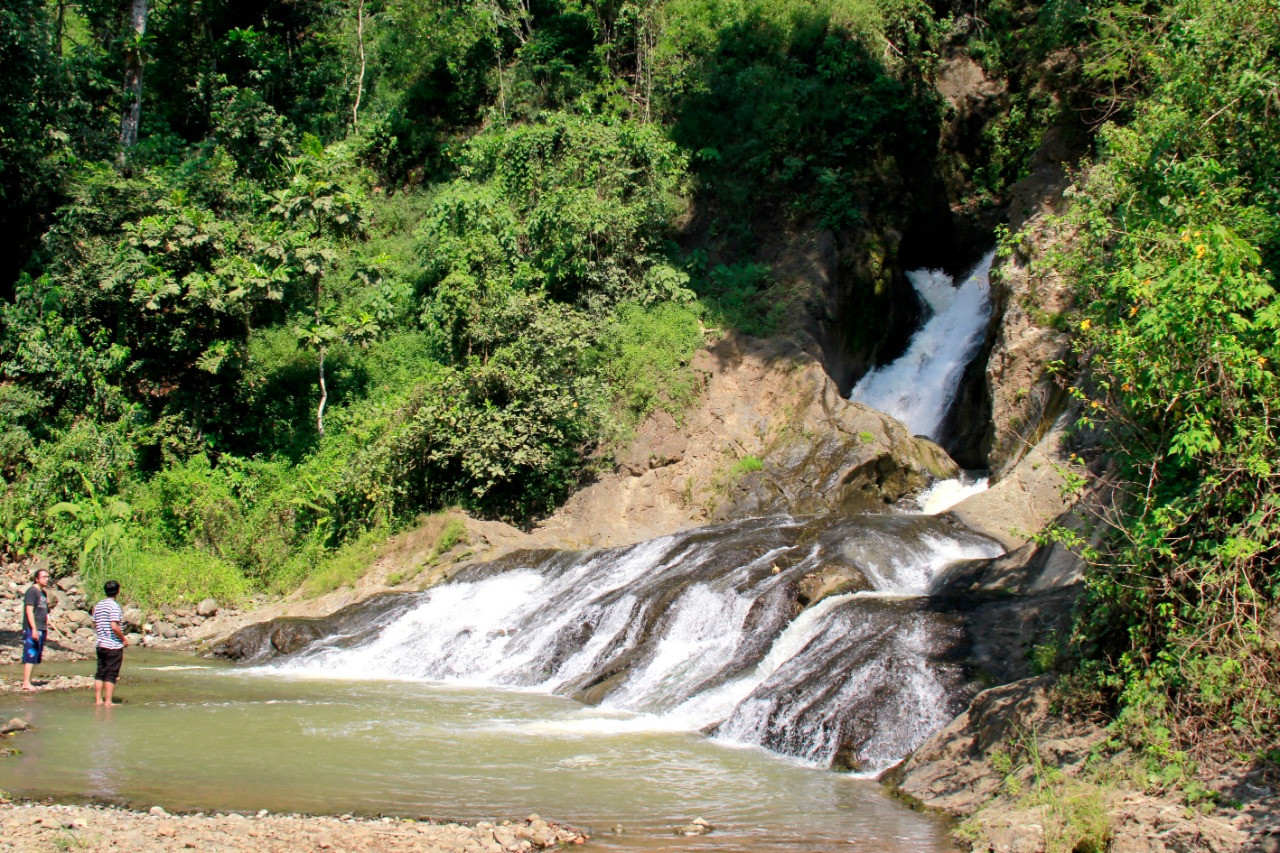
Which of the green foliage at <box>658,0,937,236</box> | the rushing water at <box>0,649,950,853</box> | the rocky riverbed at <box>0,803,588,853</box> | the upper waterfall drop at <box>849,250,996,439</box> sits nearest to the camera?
the rocky riverbed at <box>0,803,588,853</box>

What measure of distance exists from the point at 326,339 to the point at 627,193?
8.08m

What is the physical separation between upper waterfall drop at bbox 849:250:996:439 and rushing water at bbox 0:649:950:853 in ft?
44.5

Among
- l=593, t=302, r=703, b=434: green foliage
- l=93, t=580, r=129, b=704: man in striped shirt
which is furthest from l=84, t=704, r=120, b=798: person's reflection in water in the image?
l=593, t=302, r=703, b=434: green foliage

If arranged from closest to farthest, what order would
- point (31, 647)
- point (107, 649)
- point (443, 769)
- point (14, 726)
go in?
point (443, 769) < point (14, 726) < point (107, 649) < point (31, 647)

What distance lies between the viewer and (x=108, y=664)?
1178 cm

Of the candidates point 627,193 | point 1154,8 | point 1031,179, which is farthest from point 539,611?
point 1154,8

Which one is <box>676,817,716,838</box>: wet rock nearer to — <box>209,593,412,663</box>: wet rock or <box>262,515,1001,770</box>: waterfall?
<box>262,515,1001,770</box>: waterfall

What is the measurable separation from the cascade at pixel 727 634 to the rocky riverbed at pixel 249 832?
12.7ft

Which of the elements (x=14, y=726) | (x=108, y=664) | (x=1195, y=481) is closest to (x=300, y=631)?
(x=108, y=664)

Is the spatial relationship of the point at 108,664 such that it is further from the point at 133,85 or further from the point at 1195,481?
the point at 133,85

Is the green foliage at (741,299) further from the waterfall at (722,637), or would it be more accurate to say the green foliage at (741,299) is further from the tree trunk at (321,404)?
the tree trunk at (321,404)

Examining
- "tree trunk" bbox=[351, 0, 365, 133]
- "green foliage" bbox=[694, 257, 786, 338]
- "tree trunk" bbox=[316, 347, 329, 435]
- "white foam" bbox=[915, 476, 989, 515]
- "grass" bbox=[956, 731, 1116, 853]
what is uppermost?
"tree trunk" bbox=[351, 0, 365, 133]

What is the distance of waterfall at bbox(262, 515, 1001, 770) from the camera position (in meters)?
10.5

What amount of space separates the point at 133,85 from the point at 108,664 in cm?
2084
